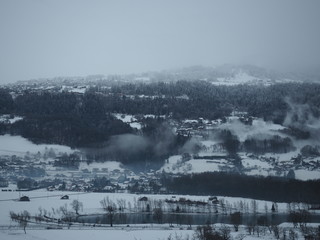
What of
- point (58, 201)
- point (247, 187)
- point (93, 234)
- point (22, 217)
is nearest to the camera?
point (93, 234)

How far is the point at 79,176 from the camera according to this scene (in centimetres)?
7344

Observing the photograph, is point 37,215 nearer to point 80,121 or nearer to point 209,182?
point 209,182

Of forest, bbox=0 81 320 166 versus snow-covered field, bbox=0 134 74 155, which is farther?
forest, bbox=0 81 320 166

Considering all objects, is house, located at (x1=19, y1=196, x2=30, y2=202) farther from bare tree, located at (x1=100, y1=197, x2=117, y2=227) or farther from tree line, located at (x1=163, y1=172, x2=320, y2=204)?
tree line, located at (x1=163, y1=172, x2=320, y2=204)

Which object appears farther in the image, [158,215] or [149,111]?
[149,111]

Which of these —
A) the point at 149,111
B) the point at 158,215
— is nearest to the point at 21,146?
the point at 149,111

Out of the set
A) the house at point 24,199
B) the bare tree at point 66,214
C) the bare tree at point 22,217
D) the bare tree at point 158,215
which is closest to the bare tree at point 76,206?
the bare tree at point 66,214

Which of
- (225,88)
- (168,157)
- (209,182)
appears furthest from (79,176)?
(225,88)

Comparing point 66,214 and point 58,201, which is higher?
point 66,214

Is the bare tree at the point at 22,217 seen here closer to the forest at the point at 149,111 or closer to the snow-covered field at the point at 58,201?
the snow-covered field at the point at 58,201

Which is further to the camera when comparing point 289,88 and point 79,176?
point 289,88

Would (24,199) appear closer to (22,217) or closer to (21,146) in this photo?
(22,217)

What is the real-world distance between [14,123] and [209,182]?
45.6 metres

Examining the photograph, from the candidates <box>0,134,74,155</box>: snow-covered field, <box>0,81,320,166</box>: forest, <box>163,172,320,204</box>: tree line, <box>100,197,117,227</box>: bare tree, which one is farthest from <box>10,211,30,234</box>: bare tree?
<box>0,81,320,166</box>: forest
